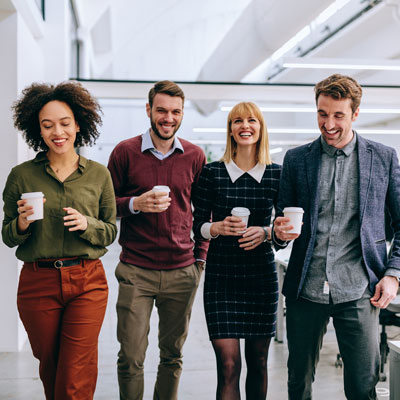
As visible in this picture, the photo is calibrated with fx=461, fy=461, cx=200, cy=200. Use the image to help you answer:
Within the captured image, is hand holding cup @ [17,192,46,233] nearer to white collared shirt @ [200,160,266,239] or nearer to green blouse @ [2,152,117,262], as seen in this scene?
green blouse @ [2,152,117,262]

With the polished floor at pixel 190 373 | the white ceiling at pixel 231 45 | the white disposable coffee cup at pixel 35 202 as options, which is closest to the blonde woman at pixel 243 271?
the white disposable coffee cup at pixel 35 202

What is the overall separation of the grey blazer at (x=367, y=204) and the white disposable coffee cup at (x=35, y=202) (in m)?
0.98

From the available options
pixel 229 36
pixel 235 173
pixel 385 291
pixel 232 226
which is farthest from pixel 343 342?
pixel 229 36

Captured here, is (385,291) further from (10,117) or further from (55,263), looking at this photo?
(10,117)

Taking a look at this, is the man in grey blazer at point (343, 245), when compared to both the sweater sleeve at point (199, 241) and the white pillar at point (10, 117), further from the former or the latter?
the white pillar at point (10, 117)

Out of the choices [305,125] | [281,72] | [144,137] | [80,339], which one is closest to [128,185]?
[144,137]

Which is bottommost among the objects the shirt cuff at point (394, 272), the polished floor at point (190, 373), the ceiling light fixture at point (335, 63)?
the polished floor at point (190, 373)

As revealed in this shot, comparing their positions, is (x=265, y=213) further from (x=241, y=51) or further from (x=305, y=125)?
(x=305, y=125)

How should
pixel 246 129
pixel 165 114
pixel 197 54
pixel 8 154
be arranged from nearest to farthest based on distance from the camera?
pixel 246 129
pixel 165 114
pixel 8 154
pixel 197 54

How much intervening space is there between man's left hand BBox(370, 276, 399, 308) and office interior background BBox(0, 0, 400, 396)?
274 centimetres

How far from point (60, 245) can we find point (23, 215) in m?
0.20

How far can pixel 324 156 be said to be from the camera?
72.4 inches

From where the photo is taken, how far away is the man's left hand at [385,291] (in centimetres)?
169

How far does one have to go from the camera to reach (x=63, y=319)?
5.92 ft
